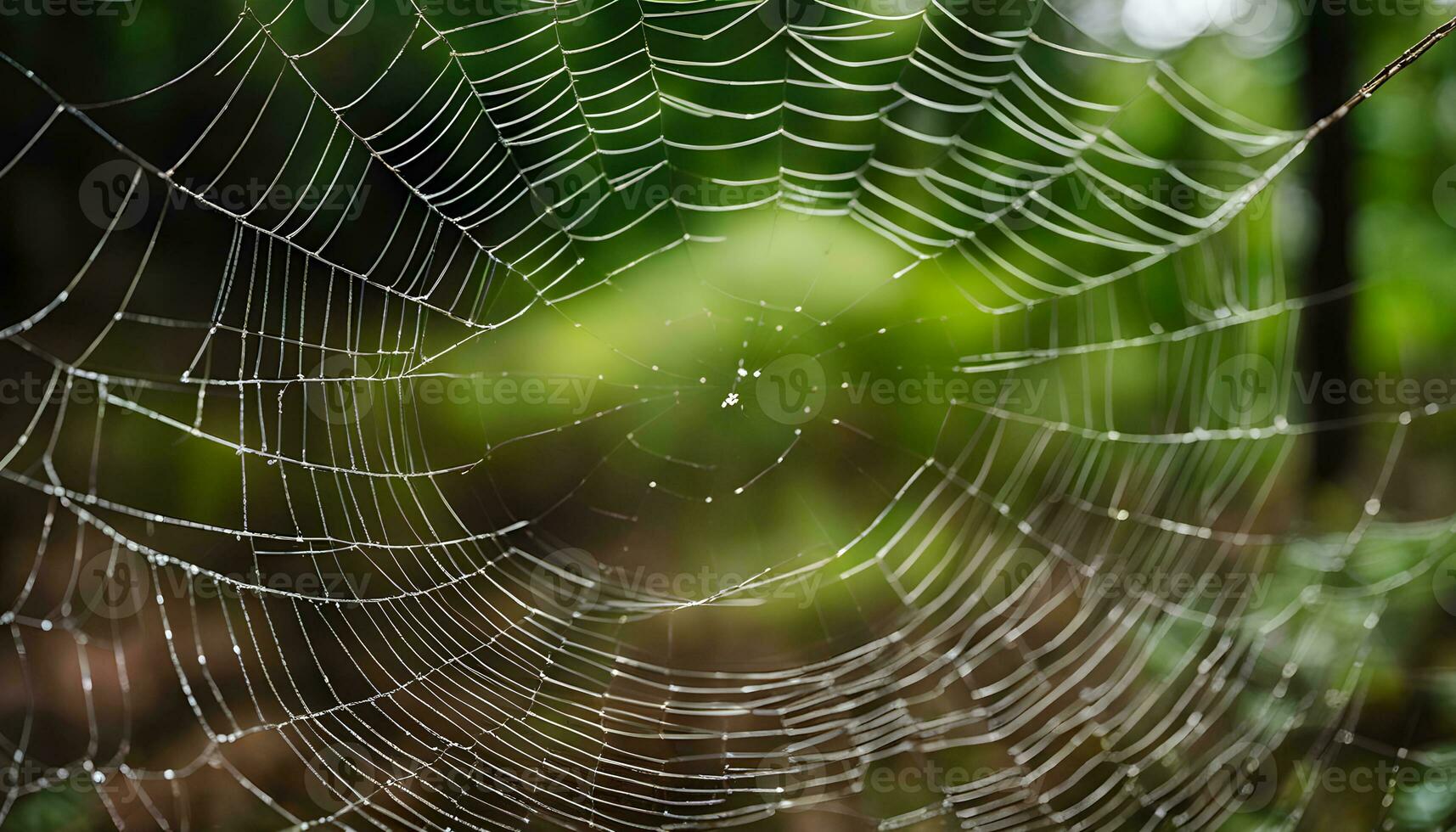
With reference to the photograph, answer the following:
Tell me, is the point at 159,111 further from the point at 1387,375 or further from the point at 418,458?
the point at 1387,375

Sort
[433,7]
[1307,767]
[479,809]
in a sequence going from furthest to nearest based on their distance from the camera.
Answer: [433,7]
[1307,767]
[479,809]

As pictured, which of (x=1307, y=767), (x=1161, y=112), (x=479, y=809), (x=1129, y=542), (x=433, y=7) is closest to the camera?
(x=479, y=809)

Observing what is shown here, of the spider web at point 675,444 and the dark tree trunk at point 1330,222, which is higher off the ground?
the dark tree trunk at point 1330,222

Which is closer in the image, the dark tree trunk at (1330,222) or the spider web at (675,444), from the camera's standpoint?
the spider web at (675,444)

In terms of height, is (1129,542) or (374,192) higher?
(374,192)

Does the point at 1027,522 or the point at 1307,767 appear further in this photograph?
the point at 1027,522

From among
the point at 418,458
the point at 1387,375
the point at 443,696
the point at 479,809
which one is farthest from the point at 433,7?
the point at 1387,375

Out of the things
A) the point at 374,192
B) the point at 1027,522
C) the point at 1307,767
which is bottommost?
the point at 1307,767
